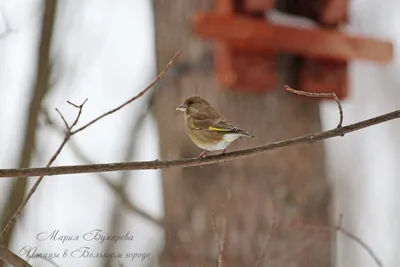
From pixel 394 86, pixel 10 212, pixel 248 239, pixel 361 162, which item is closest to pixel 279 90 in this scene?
pixel 248 239

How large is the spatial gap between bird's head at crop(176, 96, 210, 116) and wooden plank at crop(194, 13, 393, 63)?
360mm

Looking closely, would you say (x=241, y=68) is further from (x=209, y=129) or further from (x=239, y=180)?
(x=209, y=129)

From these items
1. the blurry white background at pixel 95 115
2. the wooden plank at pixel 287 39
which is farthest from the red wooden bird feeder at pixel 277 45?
the blurry white background at pixel 95 115

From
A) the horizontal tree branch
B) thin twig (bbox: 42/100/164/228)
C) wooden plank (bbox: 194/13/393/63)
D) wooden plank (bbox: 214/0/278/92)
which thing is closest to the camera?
the horizontal tree branch

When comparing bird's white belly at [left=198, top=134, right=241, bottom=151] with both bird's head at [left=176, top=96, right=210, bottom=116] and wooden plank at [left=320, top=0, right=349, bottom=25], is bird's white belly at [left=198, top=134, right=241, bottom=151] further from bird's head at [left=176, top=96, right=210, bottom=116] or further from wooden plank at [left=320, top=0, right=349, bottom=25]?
wooden plank at [left=320, top=0, right=349, bottom=25]

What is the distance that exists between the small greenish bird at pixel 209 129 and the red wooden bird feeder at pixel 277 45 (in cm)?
39

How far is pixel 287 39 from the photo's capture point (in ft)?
5.29

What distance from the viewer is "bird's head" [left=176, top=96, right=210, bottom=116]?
3.65 feet

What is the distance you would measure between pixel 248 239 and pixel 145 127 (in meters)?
0.68

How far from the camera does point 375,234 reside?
2.58m

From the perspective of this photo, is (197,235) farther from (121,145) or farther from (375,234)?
(375,234)

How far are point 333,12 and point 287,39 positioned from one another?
0.21 meters

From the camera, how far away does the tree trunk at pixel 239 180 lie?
1.61 m

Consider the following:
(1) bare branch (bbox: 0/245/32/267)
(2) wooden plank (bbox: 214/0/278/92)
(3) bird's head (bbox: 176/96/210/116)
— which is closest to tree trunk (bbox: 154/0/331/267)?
(2) wooden plank (bbox: 214/0/278/92)
